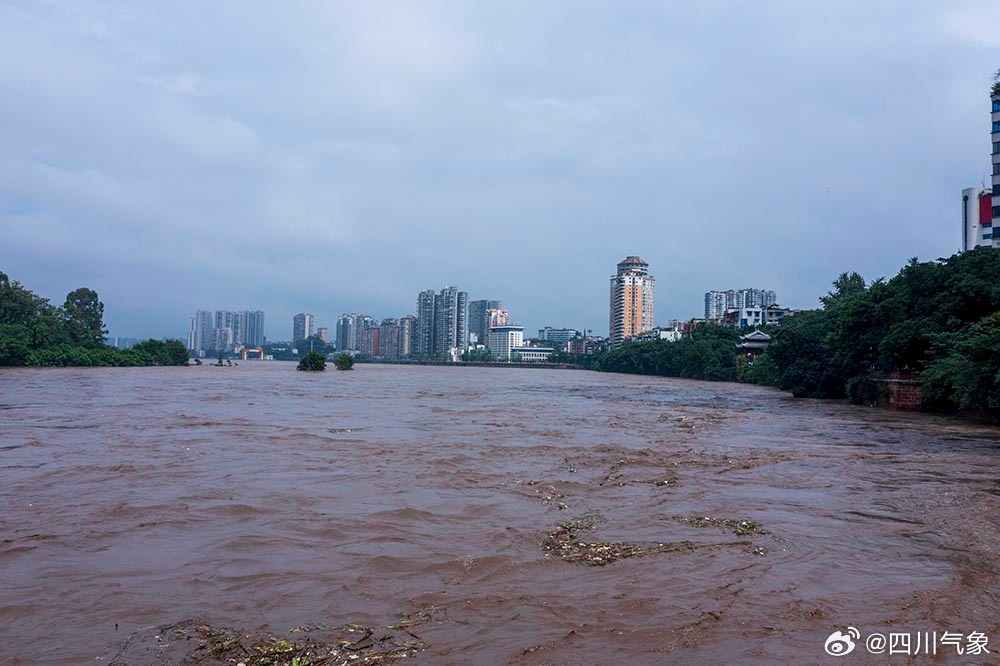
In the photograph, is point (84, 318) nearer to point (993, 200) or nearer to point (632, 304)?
point (993, 200)

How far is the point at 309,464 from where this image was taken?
10453mm

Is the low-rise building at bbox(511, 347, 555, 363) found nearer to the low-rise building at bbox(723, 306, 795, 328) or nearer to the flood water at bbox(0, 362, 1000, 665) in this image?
the low-rise building at bbox(723, 306, 795, 328)

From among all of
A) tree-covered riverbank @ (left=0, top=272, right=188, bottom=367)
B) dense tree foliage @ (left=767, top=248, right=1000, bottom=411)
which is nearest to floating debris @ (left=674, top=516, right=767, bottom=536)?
dense tree foliage @ (left=767, top=248, right=1000, bottom=411)

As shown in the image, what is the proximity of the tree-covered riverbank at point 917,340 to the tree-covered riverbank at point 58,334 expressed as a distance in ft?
163

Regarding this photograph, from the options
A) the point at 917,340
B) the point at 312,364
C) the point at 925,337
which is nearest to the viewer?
the point at 925,337

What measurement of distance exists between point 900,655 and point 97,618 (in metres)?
4.78

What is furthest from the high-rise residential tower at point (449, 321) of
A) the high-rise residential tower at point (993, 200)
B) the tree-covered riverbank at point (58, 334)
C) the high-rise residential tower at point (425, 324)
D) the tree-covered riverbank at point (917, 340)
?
the tree-covered riverbank at point (917, 340)

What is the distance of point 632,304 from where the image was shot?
5566 inches

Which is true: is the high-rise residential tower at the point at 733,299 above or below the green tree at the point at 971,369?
above

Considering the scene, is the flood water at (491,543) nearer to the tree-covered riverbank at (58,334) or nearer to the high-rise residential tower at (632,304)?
the tree-covered riverbank at (58,334)

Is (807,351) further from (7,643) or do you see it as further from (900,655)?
(7,643)

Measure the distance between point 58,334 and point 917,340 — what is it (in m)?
56.8

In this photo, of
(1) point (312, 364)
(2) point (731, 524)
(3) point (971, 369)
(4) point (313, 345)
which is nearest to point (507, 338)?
(4) point (313, 345)

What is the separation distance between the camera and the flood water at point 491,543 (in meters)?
4.29
